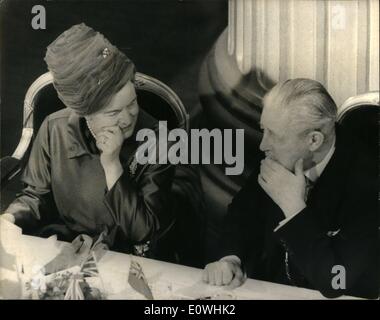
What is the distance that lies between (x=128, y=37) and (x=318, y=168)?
51.1 inches

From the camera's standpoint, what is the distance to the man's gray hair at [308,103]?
3184mm

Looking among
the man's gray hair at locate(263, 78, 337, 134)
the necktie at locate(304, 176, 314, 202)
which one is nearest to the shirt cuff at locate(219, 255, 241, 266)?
the necktie at locate(304, 176, 314, 202)

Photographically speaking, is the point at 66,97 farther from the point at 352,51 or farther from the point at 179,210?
the point at 352,51

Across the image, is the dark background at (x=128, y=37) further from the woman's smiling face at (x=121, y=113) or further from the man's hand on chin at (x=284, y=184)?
the man's hand on chin at (x=284, y=184)

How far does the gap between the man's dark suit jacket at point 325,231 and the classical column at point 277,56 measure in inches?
8.3

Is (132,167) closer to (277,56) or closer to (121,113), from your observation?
(121,113)

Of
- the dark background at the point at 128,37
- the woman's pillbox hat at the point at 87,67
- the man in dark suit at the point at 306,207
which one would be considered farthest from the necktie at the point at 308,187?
the woman's pillbox hat at the point at 87,67

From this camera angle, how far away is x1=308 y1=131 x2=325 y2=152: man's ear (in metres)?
3.20

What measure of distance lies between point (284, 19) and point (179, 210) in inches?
48.0

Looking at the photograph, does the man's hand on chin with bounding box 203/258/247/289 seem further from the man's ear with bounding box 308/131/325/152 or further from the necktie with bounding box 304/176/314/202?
the man's ear with bounding box 308/131/325/152

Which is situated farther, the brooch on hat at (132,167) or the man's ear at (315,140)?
the brooch on hat at (132,167)

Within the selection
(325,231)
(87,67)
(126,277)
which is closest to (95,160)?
(87,67)

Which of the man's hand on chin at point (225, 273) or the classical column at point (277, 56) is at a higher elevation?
the classical column at point (277, 56)

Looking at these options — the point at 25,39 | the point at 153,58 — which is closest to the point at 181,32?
the point at 153,58
